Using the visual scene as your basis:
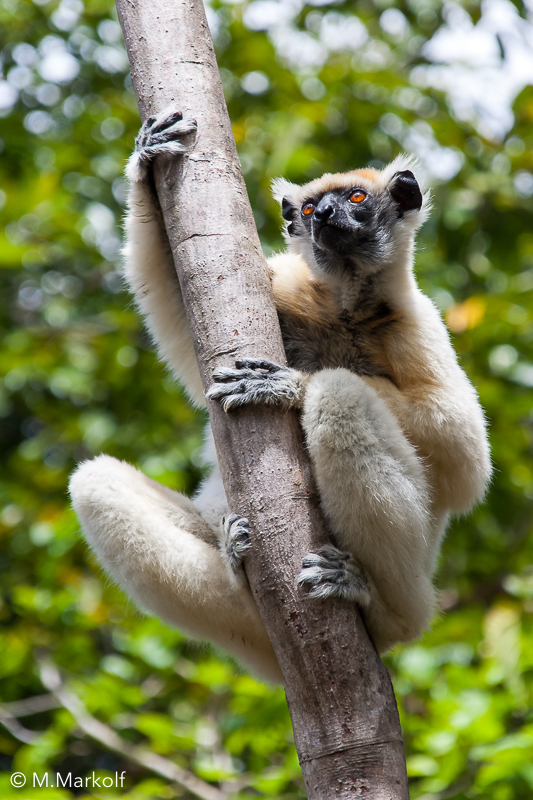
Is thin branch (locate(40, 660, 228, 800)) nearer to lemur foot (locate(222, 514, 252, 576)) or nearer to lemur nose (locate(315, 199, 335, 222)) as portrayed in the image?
lemur foot (locate(222, 514, 252, 576))

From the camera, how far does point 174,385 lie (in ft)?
20.2

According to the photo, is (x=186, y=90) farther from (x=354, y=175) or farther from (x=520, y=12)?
(x=520, y=12)

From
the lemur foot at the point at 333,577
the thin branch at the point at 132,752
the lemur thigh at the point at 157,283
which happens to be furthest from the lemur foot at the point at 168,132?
the thin branch at the point at 132,752

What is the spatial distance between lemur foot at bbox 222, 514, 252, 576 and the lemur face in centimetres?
169

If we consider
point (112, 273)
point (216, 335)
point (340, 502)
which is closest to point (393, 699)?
point (340, 502)

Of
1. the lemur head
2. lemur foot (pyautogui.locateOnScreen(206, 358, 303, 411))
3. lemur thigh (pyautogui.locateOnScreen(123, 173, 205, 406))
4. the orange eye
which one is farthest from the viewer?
the orange eye

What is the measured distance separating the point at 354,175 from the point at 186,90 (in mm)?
1472

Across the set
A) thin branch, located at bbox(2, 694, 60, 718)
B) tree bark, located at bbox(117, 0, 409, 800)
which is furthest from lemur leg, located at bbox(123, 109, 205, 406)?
thin branch, located at bbox(2, 694, 60, 718)

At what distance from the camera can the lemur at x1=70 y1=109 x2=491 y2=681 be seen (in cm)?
276

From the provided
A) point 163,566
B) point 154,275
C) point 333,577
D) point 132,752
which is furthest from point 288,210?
A: point 132,752

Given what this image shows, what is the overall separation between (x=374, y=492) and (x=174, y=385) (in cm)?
359

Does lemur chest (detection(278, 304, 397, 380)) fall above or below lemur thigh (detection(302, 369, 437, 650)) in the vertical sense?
above

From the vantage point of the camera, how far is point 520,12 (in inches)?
166

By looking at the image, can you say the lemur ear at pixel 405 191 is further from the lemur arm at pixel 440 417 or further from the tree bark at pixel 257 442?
the tree bark at pixel 257 442
